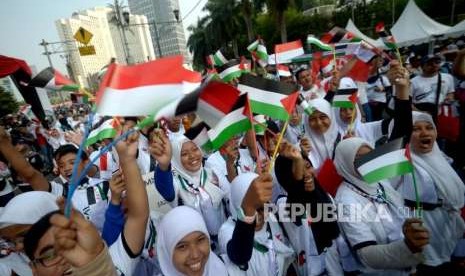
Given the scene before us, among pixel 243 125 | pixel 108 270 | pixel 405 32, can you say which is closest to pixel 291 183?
pixel 243 125

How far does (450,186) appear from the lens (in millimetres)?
2463

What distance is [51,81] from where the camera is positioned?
2.69m

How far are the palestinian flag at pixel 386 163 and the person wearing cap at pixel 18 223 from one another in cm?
209

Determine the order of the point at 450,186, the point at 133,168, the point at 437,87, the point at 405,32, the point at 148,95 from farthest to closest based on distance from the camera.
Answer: the point at 405,32
the point at 437,87
the point at 450,186
the point at 133,168
the point at 148,95

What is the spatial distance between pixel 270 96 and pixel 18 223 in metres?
1.77

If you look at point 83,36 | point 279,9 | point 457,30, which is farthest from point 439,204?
point 279,9

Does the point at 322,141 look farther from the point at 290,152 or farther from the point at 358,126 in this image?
the point at 290,152

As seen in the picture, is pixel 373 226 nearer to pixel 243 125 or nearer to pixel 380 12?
pixel 243 125

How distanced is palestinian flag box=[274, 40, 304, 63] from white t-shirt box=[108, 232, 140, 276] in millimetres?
4591

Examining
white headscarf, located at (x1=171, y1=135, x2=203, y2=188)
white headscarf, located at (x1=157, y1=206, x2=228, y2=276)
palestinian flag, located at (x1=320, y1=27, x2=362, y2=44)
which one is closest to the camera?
white headscarf, located at (x1=157, y1=206, x2=228, y2=276)

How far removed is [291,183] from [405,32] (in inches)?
595

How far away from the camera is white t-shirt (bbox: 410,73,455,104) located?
5246 millimetres

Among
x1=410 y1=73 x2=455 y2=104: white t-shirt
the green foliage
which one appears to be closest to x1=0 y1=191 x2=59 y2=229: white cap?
x1=410 y1=73 x2=455 y2=104: white t-shirt

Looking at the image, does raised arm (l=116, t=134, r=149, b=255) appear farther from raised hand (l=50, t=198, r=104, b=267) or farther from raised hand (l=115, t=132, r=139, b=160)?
raised hand (l=50, t=198, r=104, b=267)
